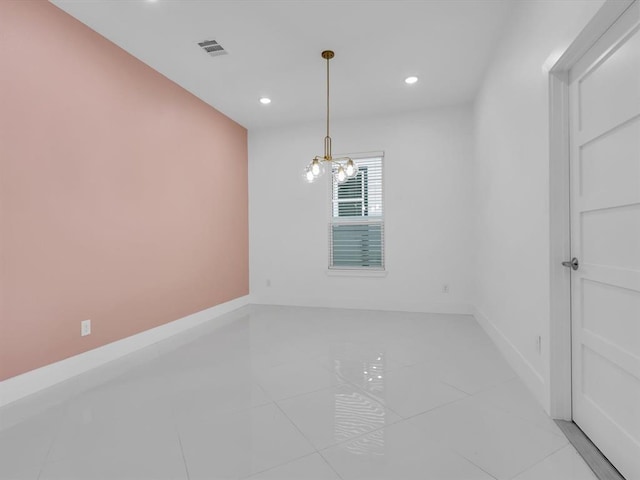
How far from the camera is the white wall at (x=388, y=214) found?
4.83m

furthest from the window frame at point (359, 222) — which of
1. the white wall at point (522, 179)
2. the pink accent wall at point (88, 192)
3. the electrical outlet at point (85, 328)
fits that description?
the electrical outlet at point (85, 328)

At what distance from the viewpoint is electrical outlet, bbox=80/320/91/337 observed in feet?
9.39

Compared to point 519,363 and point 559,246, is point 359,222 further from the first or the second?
point 559,246

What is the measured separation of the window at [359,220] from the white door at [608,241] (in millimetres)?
3340

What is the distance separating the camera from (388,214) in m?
5.13

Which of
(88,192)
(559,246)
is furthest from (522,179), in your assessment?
(88,192)

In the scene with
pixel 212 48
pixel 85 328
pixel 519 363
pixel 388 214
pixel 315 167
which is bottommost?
pixel 519 363

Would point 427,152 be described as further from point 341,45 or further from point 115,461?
point 115,461

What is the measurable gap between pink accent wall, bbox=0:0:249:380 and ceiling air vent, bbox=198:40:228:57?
0.77 m

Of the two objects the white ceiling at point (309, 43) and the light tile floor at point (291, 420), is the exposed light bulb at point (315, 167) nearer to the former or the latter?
the white ceiling at point (309, 43)

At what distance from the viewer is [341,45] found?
330 cm

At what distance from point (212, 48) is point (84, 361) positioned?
3103 mm

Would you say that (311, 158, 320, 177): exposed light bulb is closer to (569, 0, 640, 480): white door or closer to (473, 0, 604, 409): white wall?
(473, 0, 604, 409): white wall

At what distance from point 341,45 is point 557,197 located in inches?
95.2
